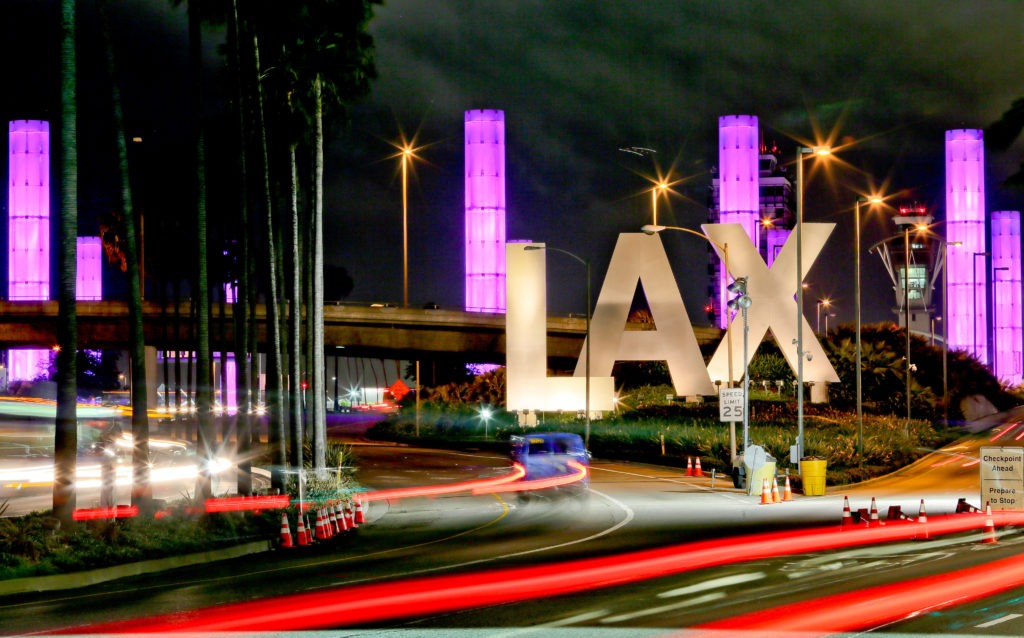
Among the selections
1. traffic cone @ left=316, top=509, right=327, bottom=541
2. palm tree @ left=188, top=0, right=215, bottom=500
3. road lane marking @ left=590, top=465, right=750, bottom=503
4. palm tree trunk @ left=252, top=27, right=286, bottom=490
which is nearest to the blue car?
road lane marking @ left=590, top=465, right=750, bottom=503

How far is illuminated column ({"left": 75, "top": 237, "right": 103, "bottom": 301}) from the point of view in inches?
4899

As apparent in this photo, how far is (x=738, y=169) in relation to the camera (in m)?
90.3

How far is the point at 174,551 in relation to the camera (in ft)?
67.3

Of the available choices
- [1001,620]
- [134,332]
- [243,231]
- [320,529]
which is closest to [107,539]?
[320,529]

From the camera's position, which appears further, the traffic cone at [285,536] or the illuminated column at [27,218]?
the illuminated column at [27,218]

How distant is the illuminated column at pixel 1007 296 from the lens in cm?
11162

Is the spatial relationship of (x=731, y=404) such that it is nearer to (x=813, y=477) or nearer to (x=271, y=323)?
(x=813, y=477)

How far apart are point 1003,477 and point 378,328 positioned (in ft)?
206

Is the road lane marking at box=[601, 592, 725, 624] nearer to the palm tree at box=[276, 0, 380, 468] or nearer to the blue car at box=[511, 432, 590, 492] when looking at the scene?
the palm tree at box=[276, 0, 380, 468]

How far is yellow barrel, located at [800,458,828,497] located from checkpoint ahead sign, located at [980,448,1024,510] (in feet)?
28.8

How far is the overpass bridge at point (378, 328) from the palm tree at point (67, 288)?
5960 centimetres

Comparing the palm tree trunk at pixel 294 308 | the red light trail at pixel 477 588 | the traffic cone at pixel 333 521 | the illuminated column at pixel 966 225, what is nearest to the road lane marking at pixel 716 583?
the red light trail at pixel 477 588

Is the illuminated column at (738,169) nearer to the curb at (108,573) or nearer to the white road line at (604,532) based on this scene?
the white road line at (604,532)

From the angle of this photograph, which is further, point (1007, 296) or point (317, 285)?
point (1007, 296)
